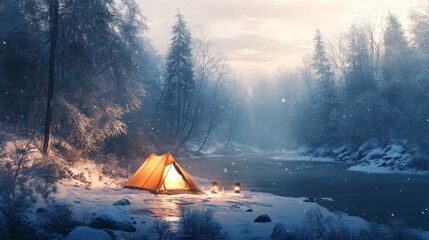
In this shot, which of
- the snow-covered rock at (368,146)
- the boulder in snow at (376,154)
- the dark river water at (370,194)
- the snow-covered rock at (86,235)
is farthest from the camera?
the snow-covered rock at (368,146)

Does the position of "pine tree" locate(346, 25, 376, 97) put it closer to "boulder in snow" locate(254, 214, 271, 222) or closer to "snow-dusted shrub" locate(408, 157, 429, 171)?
"snow-dusted shrub" locate(408, 157, 429, 171)

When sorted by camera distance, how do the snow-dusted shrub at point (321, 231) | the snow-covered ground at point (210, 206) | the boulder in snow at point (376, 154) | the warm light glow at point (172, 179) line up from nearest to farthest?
the snow-dusted shrub at point (321, 231), the snow-covered ground at point (210, 206), the warm light glow at point (172, 179), the boulder in snow at point (376, 154)

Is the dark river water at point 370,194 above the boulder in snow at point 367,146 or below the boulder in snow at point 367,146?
below

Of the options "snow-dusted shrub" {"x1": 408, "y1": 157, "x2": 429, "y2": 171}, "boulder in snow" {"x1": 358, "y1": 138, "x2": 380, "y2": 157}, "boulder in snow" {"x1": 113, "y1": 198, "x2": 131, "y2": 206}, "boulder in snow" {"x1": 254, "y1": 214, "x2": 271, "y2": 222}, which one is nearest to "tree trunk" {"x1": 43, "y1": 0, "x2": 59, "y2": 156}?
"boulder in snow" {"x1": 113, "y1": 198, "x2": 131, "y2": 206}

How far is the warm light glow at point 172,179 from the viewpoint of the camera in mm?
15945

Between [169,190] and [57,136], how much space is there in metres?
6.36

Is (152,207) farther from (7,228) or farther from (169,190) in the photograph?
(7,228)

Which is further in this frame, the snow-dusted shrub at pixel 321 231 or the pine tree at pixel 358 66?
the pine tree at pixel 358 66

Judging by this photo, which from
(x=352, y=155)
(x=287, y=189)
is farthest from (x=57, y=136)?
(x=352, y=155)

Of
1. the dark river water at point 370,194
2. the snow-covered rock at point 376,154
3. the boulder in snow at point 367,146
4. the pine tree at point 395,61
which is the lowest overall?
the dark river water at point 370,194

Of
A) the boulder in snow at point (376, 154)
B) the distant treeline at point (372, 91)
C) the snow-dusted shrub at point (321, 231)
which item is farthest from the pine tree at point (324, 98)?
the snow-dusted shrub at point (321, 231)

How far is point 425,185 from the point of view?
2145cm

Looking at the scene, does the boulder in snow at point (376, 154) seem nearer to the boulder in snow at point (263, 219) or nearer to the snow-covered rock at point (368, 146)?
the snow-covered rock at point (368, 146)

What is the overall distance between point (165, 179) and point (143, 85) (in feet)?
25.6
